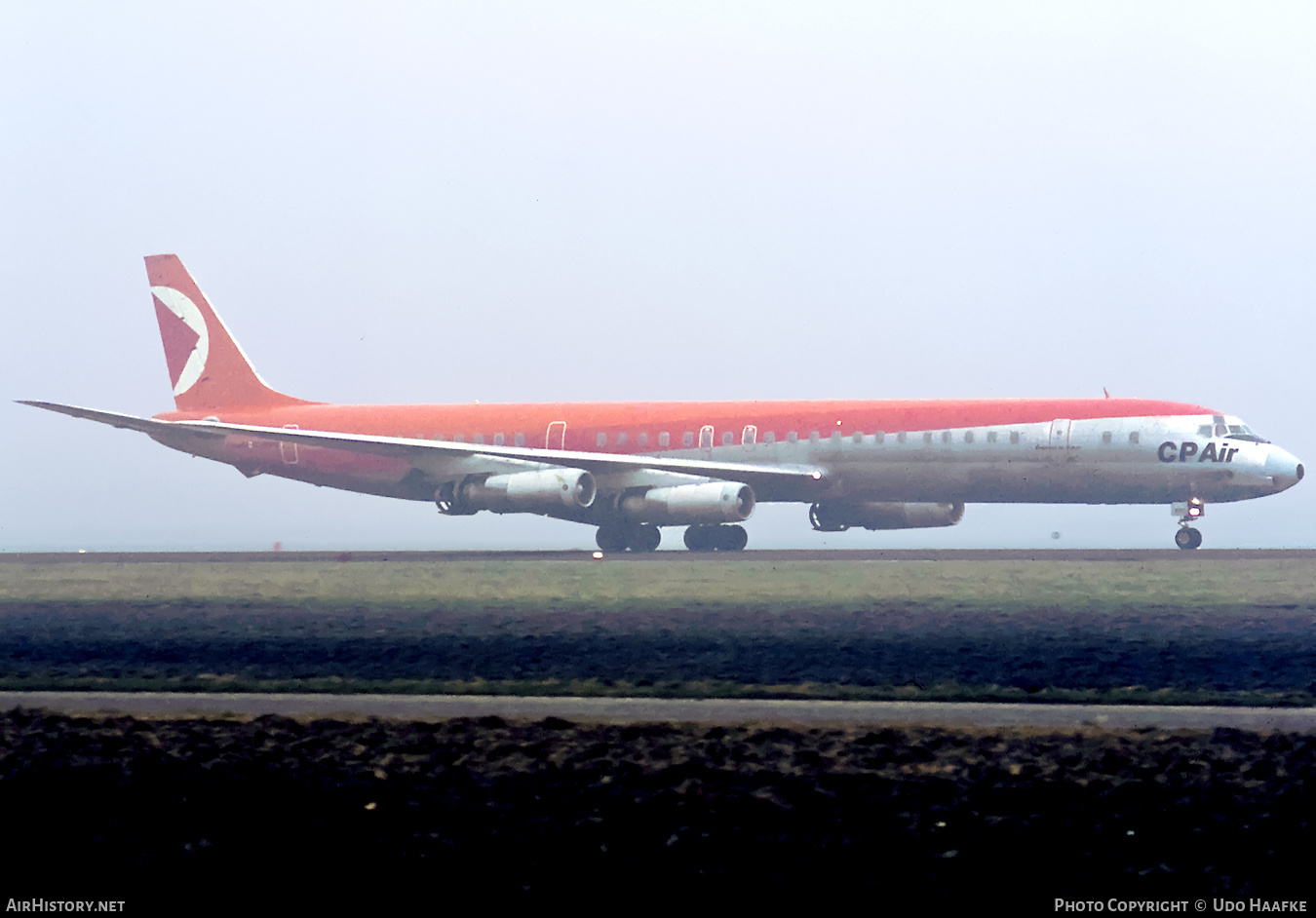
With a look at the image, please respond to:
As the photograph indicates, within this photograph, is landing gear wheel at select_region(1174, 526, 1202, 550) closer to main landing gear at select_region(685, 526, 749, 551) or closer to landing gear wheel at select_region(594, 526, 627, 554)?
main landing gear at select_region(685, 526, 749, 551)

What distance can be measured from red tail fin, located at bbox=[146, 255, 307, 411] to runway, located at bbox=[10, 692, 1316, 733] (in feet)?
131

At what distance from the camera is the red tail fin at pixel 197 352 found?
2172 inches

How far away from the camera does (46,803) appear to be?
11.8 meters

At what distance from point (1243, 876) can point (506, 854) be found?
480 centimetres

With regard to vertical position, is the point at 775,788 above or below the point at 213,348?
below

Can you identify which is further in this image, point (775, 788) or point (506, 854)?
point (775, 788)

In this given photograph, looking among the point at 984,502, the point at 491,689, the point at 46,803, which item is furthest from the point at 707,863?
the point at 984,502

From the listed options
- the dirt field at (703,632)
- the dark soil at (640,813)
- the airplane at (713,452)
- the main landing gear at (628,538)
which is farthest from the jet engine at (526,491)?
the dark soil at (640,813)

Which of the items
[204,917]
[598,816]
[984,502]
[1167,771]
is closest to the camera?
[204,917]

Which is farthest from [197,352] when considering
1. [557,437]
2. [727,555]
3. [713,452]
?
[727,555]

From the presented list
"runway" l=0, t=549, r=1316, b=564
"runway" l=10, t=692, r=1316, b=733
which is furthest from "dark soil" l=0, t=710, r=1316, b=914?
"runway" l=0, t=549, r=1316, b=564

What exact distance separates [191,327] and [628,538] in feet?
62.9

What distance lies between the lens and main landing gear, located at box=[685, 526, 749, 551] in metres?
48.8

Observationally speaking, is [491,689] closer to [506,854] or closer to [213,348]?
[506,854]
